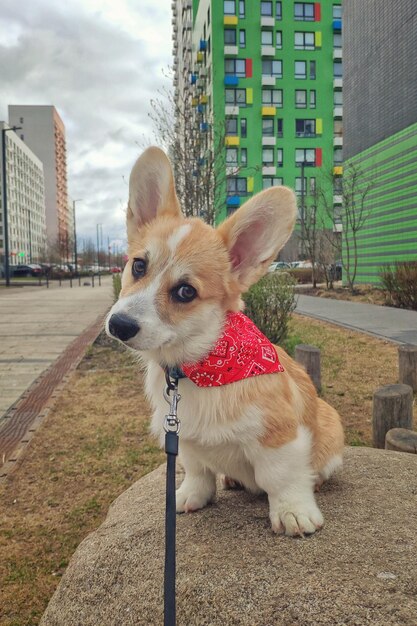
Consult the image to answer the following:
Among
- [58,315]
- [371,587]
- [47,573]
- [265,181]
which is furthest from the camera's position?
[265,181]

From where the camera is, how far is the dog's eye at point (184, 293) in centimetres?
192

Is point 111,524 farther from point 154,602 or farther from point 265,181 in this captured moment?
point 265,181

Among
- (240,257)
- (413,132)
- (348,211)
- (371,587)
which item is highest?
(413,132)

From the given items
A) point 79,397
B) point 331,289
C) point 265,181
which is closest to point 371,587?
point 79,397

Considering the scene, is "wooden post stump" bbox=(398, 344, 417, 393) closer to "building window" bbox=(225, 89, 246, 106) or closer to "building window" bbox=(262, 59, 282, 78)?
"building window" bbox=(225, 89, 246, 106)

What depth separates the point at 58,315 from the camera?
1667 centimetres

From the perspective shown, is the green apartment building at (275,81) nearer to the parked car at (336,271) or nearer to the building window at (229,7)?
the building window at (229,7)

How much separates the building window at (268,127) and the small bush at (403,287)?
38.8 m

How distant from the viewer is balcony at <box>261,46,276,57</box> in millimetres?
48750

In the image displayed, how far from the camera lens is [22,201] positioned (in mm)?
111562

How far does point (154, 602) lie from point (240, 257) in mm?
1492

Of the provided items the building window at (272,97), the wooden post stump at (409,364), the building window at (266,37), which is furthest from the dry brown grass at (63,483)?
the building window at (266,37)

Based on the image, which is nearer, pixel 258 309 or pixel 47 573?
pixel 47 573

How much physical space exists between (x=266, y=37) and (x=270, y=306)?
5028 cm
